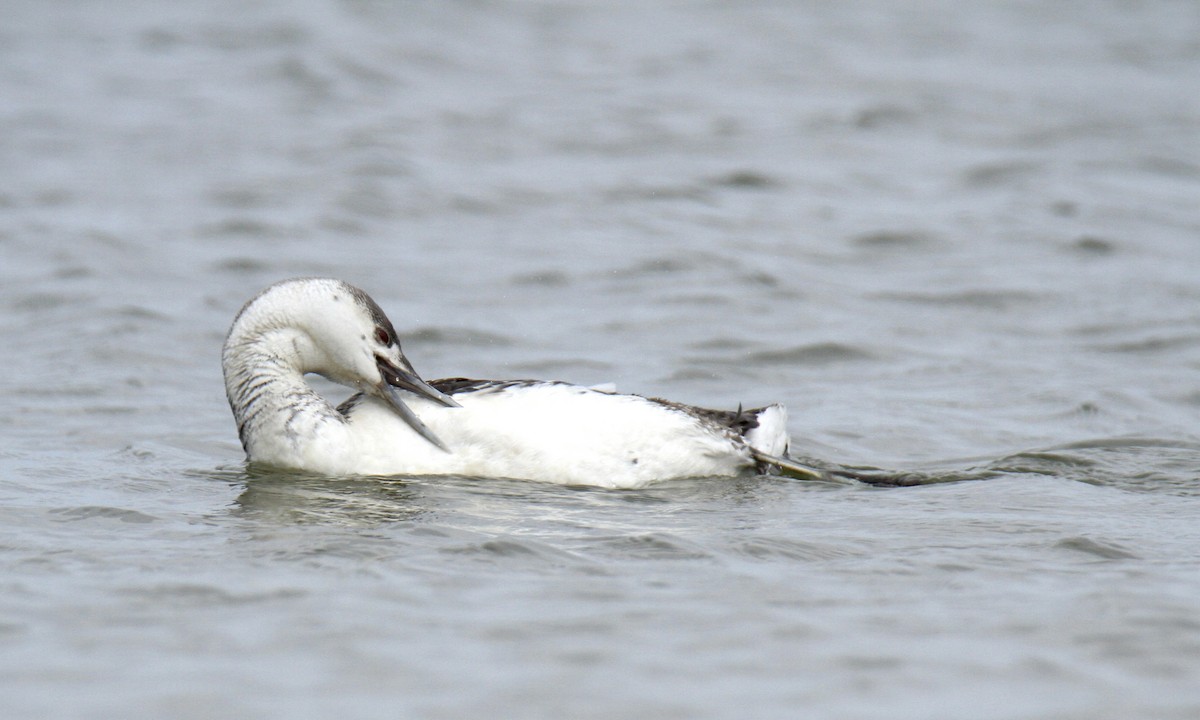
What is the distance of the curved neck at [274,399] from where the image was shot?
634 centimetres

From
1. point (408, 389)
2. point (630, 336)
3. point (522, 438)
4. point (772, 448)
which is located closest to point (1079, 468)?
point (772, 448)

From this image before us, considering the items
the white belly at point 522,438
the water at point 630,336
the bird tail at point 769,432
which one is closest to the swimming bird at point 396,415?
the white belly at point 522,438

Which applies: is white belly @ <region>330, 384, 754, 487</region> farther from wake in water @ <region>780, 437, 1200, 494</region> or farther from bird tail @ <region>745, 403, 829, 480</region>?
wake in water @ <region>780, 437, 1200, 494</region>

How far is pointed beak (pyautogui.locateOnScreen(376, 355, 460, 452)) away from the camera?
6.31 meters

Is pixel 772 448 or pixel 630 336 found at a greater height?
pixel 630 336

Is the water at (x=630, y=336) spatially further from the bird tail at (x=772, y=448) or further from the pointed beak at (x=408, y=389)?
the pointed beak at (x=408, y=389)

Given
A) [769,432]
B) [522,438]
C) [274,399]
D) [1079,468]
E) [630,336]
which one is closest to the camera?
[522,438]

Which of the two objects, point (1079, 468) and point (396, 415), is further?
point (1079, 468)

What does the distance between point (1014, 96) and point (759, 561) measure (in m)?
12.3

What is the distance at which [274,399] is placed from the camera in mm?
6438

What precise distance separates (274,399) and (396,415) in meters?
0.48

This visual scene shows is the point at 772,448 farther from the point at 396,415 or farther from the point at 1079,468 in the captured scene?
the point at 396,415

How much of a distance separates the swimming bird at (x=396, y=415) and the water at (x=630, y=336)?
137 mm

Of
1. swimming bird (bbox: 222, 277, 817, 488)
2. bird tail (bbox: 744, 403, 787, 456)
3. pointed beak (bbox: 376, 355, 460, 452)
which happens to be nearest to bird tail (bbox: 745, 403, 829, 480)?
bird tail (bbox: 744, 403, 787, 456)
